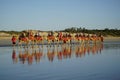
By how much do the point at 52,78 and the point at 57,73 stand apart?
115 cm

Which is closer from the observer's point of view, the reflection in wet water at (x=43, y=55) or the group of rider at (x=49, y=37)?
the reflection in wet water at (x=43, y=55)

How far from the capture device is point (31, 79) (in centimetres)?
1027

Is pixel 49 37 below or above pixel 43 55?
above

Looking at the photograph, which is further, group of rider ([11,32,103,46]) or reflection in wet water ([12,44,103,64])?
group of rider ([11,32,103,46])

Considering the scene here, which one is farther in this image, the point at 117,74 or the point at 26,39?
the point at 26,39

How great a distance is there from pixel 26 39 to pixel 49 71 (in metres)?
22.1

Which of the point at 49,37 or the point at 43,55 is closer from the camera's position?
the point at 43,55

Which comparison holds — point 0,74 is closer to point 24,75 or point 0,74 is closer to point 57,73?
point 24,75

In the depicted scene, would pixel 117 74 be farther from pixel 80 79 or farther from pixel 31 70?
pixel 31 70

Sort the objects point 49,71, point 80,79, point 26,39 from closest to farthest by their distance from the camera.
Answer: point 80,79, point 49,71, point 26,39

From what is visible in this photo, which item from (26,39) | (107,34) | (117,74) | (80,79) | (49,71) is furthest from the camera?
(107,34)

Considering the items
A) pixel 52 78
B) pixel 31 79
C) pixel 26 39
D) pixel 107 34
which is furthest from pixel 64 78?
pixel 107 34

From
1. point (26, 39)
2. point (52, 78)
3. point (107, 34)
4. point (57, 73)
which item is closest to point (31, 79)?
point (52, 78)

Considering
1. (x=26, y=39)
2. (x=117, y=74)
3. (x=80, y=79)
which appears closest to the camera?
(x=80, y=79)
